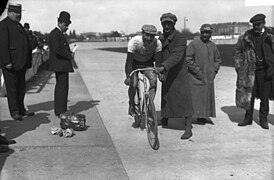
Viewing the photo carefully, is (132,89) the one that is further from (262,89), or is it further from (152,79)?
(262,89)

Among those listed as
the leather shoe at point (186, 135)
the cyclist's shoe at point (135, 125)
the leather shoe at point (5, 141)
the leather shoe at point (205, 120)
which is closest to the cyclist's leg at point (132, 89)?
the cyclist's shoe at point (135, 125)

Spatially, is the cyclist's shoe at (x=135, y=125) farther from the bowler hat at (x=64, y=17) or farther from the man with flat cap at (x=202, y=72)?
the bowler hat at (x=64, y=17)

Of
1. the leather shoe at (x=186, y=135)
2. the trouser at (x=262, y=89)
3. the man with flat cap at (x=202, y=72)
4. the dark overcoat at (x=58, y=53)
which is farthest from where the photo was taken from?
the dark overcoat at (x=58, y=53)

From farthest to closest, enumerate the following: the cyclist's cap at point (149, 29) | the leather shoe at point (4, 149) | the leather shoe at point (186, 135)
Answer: the leather shoe at point (186, 135) → the cyclist's cap at point (149, 29) → the leather shoe at point (4, 149)

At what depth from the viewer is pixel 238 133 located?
577 centimetres

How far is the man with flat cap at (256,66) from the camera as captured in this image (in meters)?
5.73

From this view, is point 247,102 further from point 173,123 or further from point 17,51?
point 17,51

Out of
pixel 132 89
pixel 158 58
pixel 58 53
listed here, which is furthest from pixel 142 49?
pixel 58 53

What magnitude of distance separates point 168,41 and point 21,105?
126 inches

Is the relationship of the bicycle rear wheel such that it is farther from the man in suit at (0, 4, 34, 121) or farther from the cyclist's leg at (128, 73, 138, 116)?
the man in suit at (0, 4, 34, 121)

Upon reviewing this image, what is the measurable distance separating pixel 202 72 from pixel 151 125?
5.22 feet

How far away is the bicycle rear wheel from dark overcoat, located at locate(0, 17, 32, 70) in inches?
103

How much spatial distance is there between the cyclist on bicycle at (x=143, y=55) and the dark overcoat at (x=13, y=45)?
2088mm

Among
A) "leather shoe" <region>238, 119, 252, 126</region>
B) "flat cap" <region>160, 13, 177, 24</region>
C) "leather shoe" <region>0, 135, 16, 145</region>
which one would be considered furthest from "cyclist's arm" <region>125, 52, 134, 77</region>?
"leather shoe" <region>238, 119, 252, 126</region>
